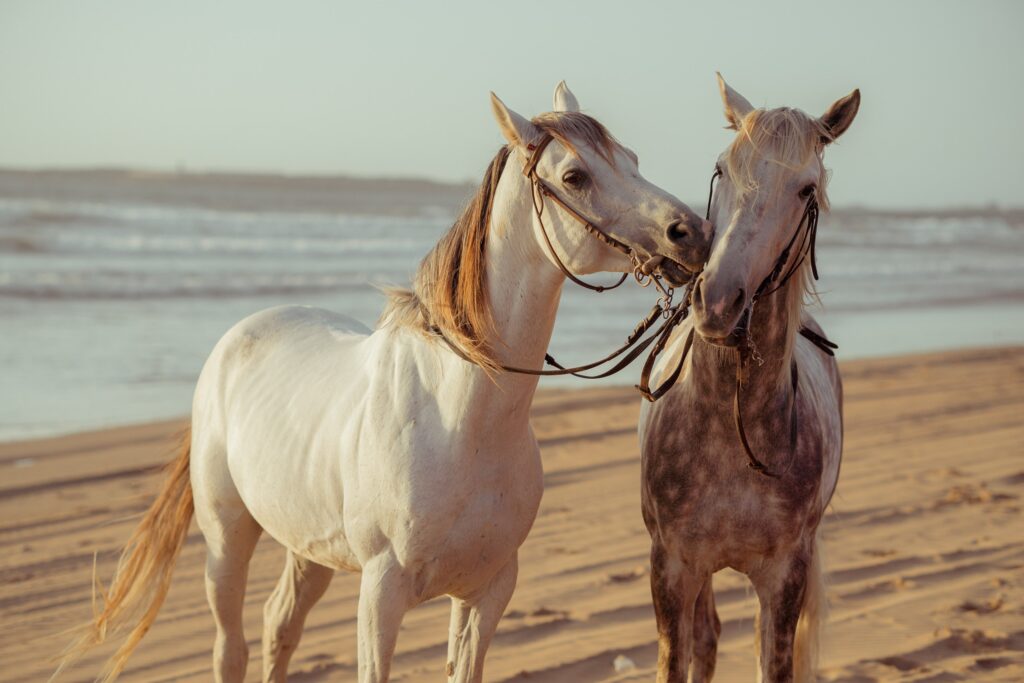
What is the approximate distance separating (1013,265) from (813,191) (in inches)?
877

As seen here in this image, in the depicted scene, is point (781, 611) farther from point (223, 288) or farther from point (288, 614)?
point (223, 288)

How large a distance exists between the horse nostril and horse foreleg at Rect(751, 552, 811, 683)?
1.20 metres

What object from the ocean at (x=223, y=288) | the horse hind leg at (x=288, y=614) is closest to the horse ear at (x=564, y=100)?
the ocean at (x=223, y=288)

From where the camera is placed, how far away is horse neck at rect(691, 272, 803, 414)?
3.09 metres

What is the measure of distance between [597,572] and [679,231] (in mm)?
3059

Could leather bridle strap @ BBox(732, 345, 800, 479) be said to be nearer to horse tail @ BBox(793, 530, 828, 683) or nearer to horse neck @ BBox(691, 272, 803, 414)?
horse neck @ BBox(691, 272, 803, 414)

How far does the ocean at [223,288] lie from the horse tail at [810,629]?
6.21ft

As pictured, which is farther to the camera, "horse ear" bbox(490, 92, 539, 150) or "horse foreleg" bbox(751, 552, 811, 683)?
"horse foreleg" bbox(751, 552, 811, 683)

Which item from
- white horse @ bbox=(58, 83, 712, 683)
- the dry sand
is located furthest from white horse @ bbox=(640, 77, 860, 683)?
the dry sand

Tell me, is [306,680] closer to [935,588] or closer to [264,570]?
[264,570]

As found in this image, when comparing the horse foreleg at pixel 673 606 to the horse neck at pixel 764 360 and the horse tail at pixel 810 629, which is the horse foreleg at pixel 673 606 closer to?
the horse neck at pixel 764 360

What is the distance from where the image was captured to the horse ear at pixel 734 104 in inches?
129

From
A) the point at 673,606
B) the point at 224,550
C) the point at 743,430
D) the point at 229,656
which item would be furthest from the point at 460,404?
the point at 229,656

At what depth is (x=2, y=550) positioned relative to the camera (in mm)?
5375
